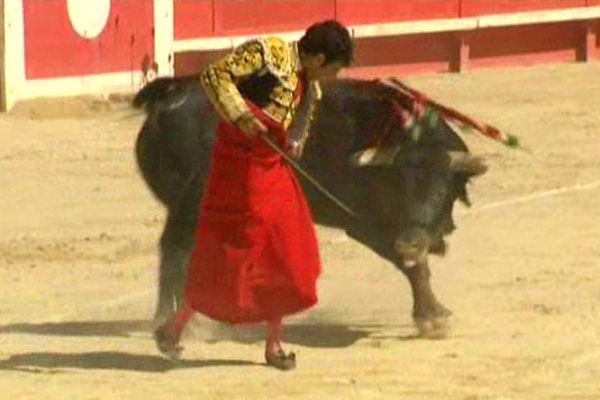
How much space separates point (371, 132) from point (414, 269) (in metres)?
0.49

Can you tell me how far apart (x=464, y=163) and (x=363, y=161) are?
1.21 feet

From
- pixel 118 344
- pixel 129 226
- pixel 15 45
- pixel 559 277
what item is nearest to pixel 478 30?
pixel 15 45

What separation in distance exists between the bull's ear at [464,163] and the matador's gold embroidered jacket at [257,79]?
1.04 meters

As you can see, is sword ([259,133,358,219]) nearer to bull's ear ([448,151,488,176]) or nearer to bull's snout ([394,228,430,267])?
bull's snout ([394,228,430,267])

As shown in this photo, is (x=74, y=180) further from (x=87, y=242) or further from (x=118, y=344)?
(x=118, y=344)

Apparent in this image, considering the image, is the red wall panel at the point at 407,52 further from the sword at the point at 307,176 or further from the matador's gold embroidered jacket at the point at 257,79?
the matador's gold embroidered jacket at the point at 257,79

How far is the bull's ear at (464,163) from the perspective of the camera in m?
8.25

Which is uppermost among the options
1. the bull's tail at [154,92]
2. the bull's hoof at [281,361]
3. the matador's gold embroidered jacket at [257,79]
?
the matador's gold embroidered jacket at [257,79]

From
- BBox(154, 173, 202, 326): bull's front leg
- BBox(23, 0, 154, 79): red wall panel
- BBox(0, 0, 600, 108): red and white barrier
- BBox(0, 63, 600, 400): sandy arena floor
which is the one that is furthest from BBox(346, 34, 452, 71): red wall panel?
BBox(154, 173, 202, 326): bull's front leg

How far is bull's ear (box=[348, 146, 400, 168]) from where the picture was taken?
26.7ft

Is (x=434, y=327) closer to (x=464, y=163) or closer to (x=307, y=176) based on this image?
(x=464, y=163)

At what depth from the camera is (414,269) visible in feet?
26.9

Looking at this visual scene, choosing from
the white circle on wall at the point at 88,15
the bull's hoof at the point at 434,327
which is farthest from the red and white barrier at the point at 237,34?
the bull's hoof at the point at 434,327

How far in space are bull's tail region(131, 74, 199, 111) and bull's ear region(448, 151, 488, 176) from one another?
92cm
